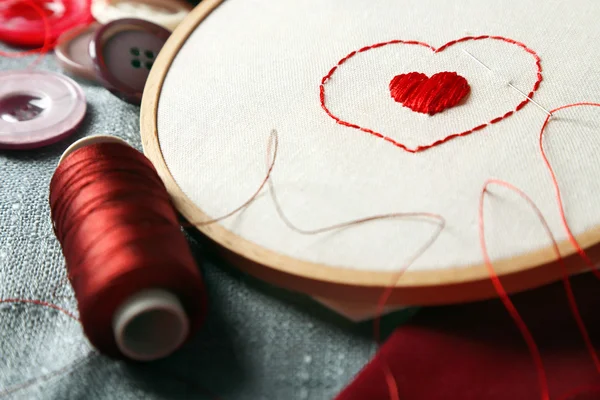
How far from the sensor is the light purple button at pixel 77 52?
134cm

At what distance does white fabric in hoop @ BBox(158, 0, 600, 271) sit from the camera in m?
0.86

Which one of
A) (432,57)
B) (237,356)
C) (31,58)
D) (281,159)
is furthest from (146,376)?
(31,58)

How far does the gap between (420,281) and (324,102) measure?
36cm

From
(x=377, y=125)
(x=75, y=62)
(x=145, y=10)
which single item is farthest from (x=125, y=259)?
(x=145, y=10)

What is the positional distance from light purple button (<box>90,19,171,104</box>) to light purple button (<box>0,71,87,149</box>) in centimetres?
9

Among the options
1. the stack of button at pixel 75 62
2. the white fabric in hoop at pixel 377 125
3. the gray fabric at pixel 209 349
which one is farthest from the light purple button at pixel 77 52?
the gray fabric at pixel 209 349

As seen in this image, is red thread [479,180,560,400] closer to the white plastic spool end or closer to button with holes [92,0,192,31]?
the white plastic spool end

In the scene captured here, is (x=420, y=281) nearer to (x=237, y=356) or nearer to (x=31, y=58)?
(x=237, y=356)

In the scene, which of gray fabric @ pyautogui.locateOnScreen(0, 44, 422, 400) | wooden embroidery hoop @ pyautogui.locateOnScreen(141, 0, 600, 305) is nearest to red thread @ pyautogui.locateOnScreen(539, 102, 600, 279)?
wooden embroidery hoop @ pyautogui.locateOnScreen(141, 0, 600, 305)

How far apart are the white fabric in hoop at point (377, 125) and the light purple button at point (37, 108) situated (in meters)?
0.21

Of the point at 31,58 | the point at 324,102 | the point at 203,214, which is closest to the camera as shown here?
the point at 203,214

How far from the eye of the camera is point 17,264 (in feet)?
3.21

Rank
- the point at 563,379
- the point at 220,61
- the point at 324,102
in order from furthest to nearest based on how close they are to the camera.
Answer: the point at 220,61, the point at 324,102, the point at 563,379

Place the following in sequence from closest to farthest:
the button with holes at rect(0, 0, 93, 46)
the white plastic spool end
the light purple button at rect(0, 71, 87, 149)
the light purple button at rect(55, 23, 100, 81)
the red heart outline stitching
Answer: the white plastic spool end, the red heart outline stitching, the light purple button at rect(0, 71, 87, 149), the light purple button at rect(55, 23, 100, 81), the button with holes at rect(0, 0, 93, 46)
